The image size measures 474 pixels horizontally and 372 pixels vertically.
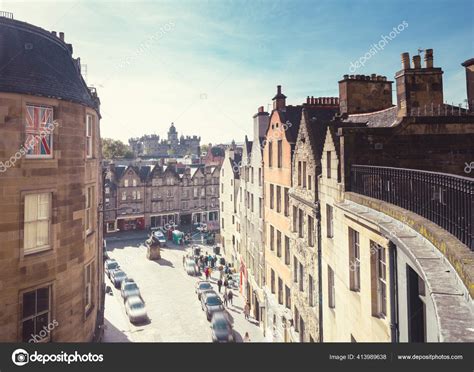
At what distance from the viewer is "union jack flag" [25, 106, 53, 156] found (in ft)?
31.2

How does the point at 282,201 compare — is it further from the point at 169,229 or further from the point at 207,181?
the point at 207,181

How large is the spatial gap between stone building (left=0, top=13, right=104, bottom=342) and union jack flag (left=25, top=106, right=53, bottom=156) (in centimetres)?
3

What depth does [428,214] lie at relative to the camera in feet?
20.4

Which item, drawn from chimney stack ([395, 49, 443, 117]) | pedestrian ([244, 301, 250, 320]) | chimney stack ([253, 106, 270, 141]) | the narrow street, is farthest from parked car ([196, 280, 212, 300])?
chimney stack ([395, 49, 443, 117])

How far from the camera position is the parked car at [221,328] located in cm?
2120

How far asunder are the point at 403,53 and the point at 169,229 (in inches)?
1829

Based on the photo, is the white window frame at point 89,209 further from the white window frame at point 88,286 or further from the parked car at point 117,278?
the parked car at point 117,278

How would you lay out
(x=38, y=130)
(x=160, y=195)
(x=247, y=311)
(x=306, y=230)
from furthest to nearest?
(x=160, y=195) → (x=247, y=311) → (x=306, y=230) → (x=38, y=130)

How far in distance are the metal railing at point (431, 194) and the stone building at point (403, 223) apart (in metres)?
0.02

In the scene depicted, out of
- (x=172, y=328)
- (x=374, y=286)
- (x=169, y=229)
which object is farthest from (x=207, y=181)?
(x=374, y=286)

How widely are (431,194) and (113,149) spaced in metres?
90.4

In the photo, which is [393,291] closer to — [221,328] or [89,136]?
[89,136]

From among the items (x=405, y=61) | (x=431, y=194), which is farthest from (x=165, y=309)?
(x=431, y=194)

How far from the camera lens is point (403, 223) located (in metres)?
6.47
